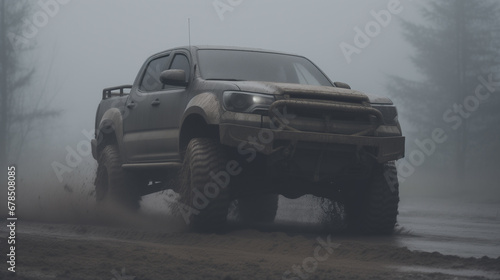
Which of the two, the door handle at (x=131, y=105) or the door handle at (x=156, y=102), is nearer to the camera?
the door handle at (x=156, y=102)

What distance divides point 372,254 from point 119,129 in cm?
518

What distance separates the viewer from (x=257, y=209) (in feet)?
39.3

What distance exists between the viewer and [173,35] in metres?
179

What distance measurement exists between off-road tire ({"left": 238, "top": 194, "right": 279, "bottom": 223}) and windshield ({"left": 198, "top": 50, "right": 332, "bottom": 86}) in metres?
2.28

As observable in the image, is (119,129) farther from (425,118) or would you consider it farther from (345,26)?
(345,26)

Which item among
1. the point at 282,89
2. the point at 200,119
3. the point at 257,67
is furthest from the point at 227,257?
A: the point at 257,67

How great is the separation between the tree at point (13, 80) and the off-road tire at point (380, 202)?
112ft

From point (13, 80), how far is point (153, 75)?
32.9m

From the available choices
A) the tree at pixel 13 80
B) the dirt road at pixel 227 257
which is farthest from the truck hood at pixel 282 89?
the tree at pixel 13 80

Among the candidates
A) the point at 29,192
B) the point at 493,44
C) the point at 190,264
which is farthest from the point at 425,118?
the point at 190,264

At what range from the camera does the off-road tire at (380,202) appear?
9.24 meters

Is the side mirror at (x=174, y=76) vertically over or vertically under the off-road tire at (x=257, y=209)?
over

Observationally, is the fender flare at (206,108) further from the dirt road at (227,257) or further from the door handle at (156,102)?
the dirt road at (227,257)

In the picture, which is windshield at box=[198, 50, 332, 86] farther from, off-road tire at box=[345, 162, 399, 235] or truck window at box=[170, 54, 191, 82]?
off-road tire at box=[345, 162, 399, 235]
